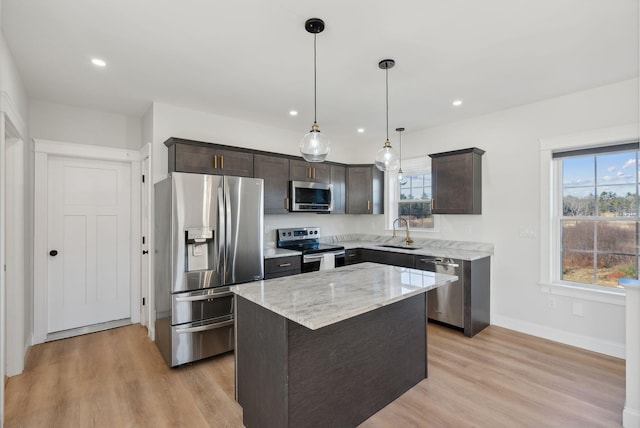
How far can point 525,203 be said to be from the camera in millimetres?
3621

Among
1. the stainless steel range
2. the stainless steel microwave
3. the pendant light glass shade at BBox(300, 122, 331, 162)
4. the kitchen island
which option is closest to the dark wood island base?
the kitchen island

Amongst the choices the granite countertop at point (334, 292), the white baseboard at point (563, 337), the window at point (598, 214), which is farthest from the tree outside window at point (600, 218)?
the granite countertop at point (334, 292)

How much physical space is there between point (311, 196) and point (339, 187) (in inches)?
25.9

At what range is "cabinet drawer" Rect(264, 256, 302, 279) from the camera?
3555 millimetres

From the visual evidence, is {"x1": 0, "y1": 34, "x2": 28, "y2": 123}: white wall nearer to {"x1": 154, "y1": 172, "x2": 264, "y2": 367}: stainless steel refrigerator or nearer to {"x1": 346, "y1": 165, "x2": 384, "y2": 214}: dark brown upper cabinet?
{"x1": 154, "y1": 172, "x2": 264, "y2": 367}: stainless steel refrigerator

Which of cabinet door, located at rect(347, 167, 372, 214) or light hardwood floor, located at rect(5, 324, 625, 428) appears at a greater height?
cabinet door, located at rect(347, 167, 372, 214)

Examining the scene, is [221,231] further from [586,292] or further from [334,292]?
[586,292]

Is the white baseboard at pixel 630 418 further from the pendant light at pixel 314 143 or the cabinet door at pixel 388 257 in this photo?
the pendant light at pixel 314 143

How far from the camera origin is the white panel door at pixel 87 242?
3562 millimetres

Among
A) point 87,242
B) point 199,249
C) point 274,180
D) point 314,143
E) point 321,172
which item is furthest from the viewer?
point 321,172

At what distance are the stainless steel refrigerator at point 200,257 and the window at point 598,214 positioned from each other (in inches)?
132

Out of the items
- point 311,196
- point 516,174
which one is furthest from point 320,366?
point 516,174

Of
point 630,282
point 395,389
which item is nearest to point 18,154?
point 395,389

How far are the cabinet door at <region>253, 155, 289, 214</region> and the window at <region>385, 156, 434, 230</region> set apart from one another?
1842mm
